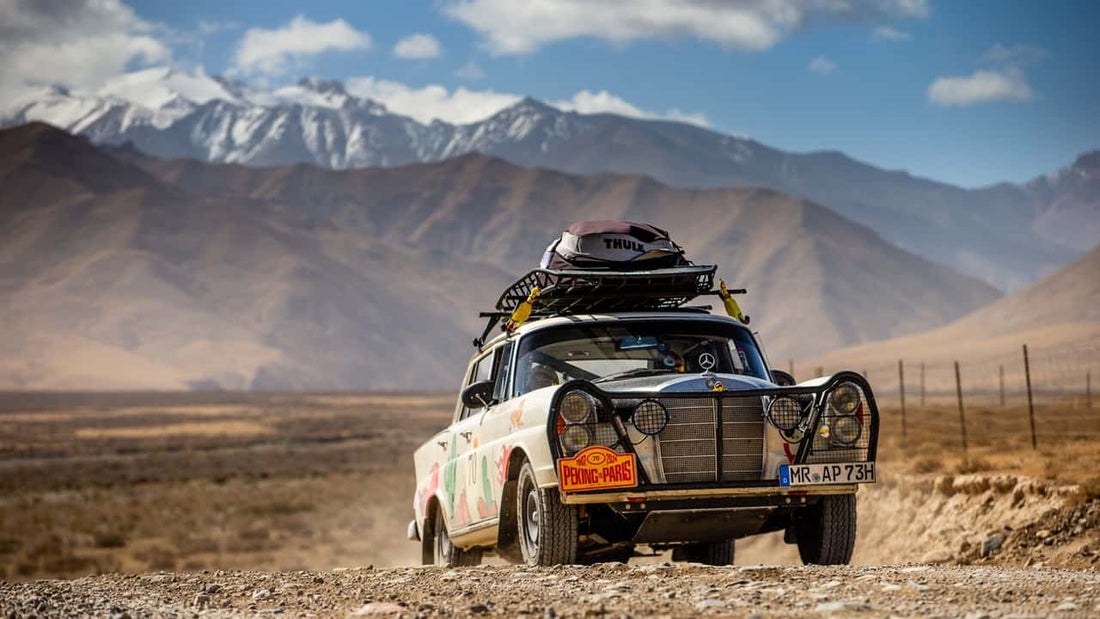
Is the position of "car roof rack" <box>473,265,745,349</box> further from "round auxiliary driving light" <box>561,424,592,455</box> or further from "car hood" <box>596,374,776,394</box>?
"round auxiliary driving light" <box>561,424,592,455</box>

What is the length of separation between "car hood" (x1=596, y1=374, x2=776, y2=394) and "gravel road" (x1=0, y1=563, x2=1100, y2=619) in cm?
115

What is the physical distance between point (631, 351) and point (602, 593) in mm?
3055

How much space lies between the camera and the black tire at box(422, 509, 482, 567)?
39.3 ft

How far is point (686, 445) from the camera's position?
9.02 m

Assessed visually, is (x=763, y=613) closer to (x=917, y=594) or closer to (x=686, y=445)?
(x=917, y=594)

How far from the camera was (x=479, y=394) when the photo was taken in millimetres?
10703

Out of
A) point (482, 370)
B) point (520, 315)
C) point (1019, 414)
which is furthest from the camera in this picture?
point (1019, 414)

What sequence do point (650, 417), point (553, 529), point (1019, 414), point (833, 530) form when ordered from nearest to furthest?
point (650, 417)
point (553, 529)
point (833, 530)
point (1019, 414)

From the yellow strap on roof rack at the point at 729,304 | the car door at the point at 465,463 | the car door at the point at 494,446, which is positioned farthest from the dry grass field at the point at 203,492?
the yellow strap on roof rack at the point at 729,304

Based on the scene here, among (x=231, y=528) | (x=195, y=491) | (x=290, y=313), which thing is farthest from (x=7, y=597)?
(x=290, y=313)

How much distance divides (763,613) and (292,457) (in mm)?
64964

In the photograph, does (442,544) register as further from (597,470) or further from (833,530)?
(833,530)

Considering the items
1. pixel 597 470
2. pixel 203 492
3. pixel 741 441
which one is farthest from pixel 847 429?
pixel 203 492

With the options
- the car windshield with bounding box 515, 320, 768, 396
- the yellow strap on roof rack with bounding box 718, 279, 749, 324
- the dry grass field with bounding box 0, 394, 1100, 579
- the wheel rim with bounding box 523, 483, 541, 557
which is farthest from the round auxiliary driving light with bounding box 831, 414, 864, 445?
the dry grass field with bounding box 0, 394, 1100, 579
